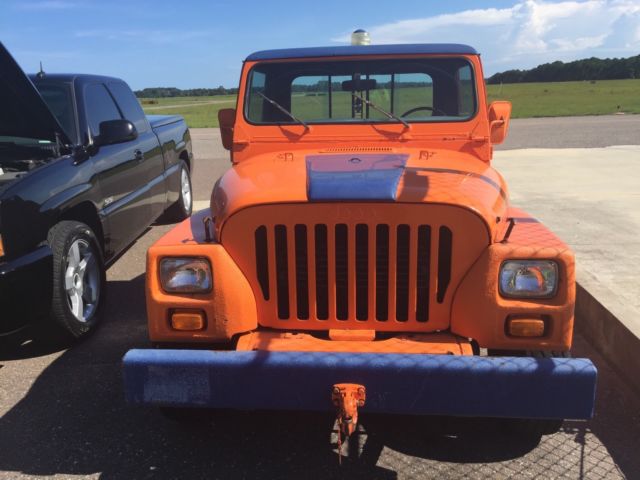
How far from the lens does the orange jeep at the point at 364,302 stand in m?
2.32

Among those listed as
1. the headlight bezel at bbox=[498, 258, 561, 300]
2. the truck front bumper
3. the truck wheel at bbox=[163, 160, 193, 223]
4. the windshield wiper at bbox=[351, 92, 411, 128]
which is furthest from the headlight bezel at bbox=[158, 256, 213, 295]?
the truck wheel at bbox=[163, 160, 193, 223]

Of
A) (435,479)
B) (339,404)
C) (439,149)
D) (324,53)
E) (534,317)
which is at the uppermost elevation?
(324,53)

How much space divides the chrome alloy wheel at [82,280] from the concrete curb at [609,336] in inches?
138

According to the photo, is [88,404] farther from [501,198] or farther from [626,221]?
[626,221]

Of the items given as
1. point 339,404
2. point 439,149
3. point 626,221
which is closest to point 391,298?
point 339,404

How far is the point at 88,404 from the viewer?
3.39 meters

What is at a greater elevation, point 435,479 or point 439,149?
point 439,149

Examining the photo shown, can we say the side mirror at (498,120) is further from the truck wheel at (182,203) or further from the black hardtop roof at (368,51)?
the truck wheel at (182,203)

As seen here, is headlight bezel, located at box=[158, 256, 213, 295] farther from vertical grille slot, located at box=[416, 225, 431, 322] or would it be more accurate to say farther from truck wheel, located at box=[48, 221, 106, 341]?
truck wheel, located at box=[48, 221, 106, 341]

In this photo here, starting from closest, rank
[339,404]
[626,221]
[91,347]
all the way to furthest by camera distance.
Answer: [339,404], [91,347], [626,221]

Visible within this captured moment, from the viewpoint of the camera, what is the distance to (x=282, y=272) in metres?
2.71

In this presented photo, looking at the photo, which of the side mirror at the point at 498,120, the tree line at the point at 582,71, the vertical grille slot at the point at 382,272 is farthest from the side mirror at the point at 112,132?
the tree line at the point at 582,71

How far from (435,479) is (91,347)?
2.56m

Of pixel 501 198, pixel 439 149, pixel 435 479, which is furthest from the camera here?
pixel 439 149
